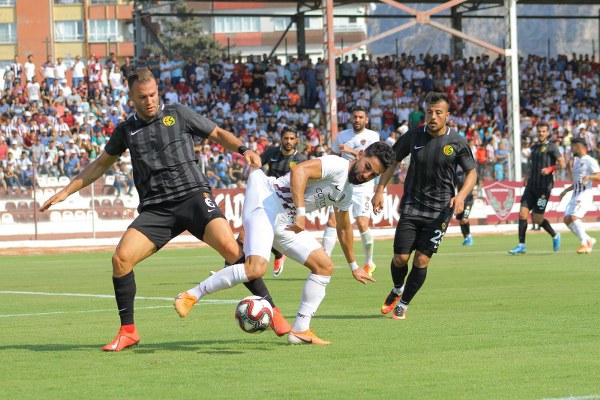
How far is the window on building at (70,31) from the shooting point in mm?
91000

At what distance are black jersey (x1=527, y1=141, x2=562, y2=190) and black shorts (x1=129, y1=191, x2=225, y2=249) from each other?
1383 cm

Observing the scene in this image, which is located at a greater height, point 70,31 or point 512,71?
point 70,31

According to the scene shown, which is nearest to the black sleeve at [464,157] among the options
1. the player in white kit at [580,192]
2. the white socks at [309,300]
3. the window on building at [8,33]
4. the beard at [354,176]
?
the beard at [354,176]

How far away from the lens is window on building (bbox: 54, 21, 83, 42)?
91.0 metres

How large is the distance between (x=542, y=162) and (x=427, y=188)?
35.9ft

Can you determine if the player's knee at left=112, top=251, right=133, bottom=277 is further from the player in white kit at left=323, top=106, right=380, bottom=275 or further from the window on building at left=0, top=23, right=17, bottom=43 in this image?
the window on building at left=0, top=23, right=17, bottom=43

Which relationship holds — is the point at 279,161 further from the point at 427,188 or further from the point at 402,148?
the point at 427,188

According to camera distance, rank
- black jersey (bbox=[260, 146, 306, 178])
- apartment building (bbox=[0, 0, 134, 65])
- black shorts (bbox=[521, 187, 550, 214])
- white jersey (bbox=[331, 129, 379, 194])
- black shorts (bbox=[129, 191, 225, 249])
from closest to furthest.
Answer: black shorts (bbox=[129, 191, 225, 249]), black jersey (bbox=[260, 146, 306, 178]), white jersey (bbox=[331, 129, 379, 194]), black shorts (bbox=[521, 187, 550, 214]), apartment building (bbox=[0, 0, 134, 65])

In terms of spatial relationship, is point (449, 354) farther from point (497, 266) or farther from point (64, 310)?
point (497, 266)

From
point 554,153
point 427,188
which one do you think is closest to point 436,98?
point 427,188

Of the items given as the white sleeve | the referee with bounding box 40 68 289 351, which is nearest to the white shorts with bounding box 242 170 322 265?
the referee with bounding box 40 68 289 351

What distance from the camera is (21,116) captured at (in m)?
36.8

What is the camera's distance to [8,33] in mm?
81438

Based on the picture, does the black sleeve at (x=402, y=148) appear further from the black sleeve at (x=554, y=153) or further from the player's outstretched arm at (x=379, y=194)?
the black sleeve at (x=554, y=153)
